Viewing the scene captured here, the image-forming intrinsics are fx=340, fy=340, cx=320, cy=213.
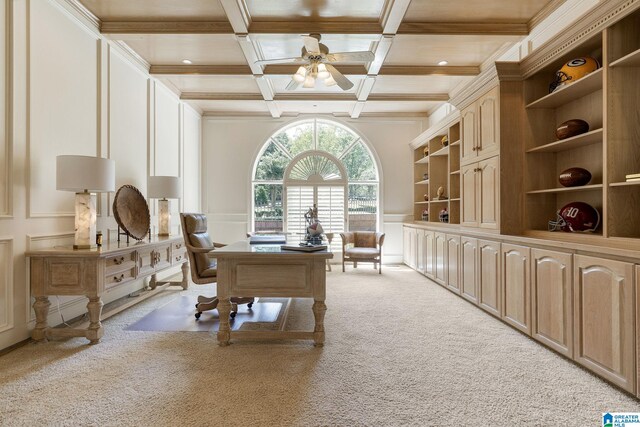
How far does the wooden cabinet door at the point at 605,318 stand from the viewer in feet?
6.55

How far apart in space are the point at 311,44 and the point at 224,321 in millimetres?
2753

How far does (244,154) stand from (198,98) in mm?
1508

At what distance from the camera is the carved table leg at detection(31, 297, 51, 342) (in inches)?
111

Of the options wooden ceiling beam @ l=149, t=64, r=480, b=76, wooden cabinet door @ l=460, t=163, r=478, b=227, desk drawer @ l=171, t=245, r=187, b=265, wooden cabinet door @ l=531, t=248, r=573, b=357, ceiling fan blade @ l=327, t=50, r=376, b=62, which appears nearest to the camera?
wooden cabinet door @ l=531, t=248, r=573, b=357

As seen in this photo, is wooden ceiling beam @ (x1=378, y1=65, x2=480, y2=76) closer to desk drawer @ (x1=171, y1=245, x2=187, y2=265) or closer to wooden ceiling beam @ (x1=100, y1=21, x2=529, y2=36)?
wooden ceiling beam @ (x1=100, y1=21, x2=529, y2=36)

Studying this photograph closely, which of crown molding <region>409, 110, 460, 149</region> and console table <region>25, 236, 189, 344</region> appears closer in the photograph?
console table <region>25, 236, 189, 344</region>

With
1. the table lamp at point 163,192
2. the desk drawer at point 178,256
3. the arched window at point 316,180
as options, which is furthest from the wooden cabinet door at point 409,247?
the table lamp at point 163,192

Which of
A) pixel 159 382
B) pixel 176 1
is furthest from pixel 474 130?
pixel 159 382

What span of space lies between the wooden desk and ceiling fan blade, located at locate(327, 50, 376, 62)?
2.15m

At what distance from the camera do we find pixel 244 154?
7.23 meters

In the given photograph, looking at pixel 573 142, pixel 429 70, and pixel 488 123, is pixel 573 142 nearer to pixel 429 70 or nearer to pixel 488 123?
pixel 488 123

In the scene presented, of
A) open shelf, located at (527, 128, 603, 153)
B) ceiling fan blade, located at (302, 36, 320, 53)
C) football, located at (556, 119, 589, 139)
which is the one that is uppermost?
ceiling fan blade, located at (302, 36, 320, 53)

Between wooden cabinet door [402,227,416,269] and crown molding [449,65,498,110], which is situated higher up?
crown molding [449,65,498,110]

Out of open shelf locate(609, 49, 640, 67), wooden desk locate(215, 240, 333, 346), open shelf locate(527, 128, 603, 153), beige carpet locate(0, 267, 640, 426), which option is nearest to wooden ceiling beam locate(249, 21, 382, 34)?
open shelf locate(527, 128, 603, 153)
